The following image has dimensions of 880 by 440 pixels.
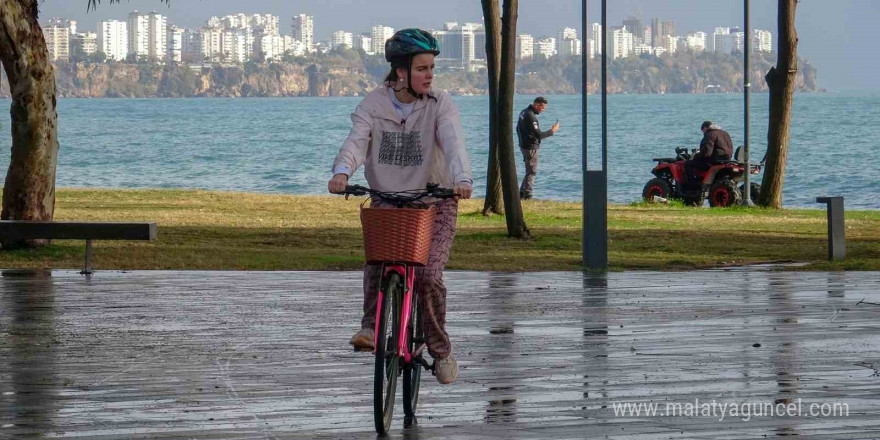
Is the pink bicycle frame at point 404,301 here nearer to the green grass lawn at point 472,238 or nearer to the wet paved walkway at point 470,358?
the wet paved walkway at point 470,358

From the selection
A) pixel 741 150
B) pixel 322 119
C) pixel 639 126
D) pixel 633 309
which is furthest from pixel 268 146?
pixel 633 309

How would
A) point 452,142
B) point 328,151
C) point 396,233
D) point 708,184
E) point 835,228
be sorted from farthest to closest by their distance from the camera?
point 328,151
point 708,184
point 835,228
point 452,142
point 396,233

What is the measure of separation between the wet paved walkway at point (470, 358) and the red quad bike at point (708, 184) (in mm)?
14821

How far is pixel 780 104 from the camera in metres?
29.5

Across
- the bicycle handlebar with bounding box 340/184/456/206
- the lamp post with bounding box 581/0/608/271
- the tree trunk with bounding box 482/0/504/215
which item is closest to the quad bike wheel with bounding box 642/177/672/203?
the tree trunk with bounding box 482/0/504/215

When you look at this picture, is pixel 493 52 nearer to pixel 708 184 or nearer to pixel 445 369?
pixel 708 184

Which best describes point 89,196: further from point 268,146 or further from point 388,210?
point 268,146

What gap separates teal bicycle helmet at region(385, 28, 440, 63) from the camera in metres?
7.37

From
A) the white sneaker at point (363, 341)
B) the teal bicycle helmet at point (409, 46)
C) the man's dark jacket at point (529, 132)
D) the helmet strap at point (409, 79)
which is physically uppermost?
the teal bicycle helmet at point (409, 46)

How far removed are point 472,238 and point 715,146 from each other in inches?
416

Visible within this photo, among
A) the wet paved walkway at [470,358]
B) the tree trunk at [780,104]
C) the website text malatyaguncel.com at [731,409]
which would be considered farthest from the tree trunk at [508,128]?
the website text malatyaguncel.com at [731,409]

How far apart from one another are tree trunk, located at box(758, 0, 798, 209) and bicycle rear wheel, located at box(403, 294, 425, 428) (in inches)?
859

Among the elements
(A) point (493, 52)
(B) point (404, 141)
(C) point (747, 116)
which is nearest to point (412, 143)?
(B) point (404, 141)

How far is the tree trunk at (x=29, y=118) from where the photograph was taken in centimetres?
1752
